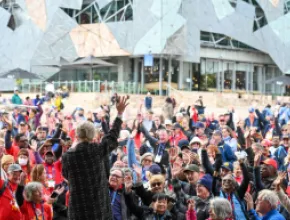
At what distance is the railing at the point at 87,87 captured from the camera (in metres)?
39.2

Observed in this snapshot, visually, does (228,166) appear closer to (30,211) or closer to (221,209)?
(221,209)

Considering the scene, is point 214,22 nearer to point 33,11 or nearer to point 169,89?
point 169,89

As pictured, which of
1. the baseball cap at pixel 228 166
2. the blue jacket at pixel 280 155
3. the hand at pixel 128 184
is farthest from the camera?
the blue jacket at pixel 280 155

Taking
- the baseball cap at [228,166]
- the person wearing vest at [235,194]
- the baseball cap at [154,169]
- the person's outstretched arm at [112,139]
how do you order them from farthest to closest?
the baseball cap at [154,169] < the baseball cap at [228,166] < the person wearing vest at [235,194] < the person's outstretched arm at [112,139]

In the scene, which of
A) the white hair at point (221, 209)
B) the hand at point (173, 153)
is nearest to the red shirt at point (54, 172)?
the hand at point (173, 153)

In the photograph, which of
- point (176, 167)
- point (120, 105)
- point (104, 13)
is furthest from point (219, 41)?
point (120, 105)

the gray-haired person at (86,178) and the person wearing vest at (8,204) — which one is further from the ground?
the gray-haired person at (86,178)

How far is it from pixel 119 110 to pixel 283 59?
4688 centimetres

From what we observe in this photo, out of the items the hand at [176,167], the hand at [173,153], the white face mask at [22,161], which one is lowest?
the hand at [176,167]

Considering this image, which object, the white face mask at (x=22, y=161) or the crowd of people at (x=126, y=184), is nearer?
the crowd of people at (x=126, y=184)

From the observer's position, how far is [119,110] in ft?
22.7

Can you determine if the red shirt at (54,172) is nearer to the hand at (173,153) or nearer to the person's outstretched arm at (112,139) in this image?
the hand at (173,153)

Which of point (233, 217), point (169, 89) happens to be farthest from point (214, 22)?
point (233, 217)

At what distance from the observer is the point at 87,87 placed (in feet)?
129
